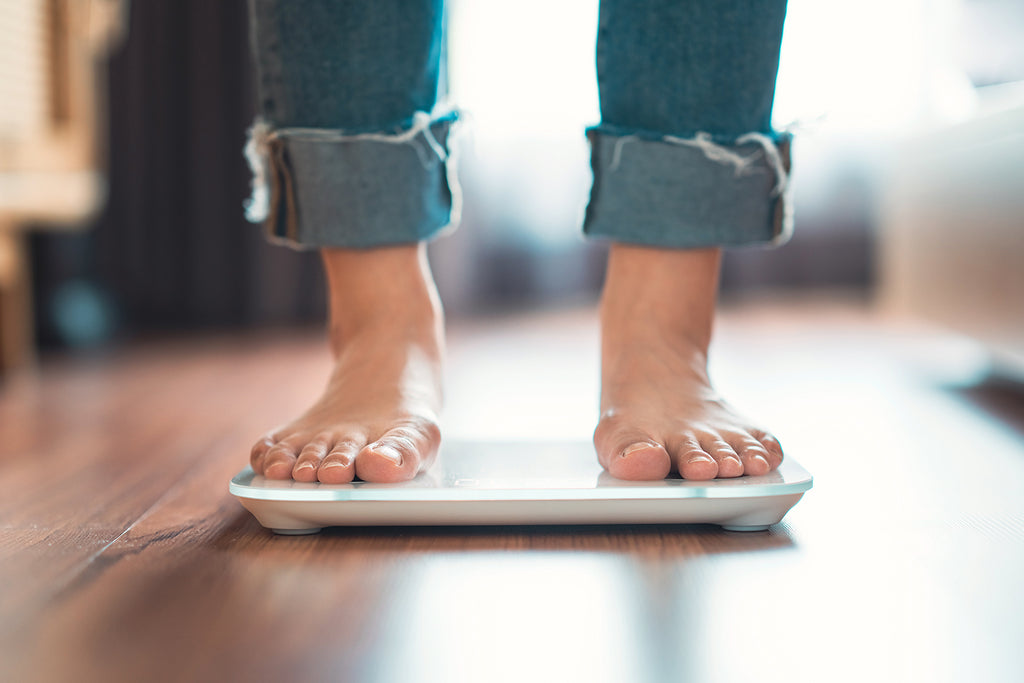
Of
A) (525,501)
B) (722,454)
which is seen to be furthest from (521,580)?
(722,454)

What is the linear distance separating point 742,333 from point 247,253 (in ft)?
4.46

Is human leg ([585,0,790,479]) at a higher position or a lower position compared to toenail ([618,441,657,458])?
higher

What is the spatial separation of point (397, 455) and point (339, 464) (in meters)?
0.04

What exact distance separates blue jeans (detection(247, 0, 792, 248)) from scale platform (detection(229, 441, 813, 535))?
0.23 m

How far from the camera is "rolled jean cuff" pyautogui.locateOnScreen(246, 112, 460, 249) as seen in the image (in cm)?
74

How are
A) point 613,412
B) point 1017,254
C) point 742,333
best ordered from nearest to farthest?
1. point 613,412
2. point 1017,254
3. point 742,333

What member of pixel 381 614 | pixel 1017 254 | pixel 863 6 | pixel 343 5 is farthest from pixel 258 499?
pixel 863 6

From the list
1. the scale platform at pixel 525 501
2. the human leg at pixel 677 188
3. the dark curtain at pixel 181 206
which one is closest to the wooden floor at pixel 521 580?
the scale platform at pixel 525 501

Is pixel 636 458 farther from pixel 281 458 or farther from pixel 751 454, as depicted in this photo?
pixel 281 458

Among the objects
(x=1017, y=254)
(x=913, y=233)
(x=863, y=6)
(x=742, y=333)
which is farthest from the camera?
(x=863, y=6)

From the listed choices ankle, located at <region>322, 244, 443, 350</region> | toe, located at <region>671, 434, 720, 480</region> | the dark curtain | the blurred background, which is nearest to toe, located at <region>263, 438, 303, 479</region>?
ankle, located at <region>322, 244, 443, 350</region>

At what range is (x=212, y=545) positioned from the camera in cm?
59

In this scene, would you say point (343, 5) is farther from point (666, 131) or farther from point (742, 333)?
point (742, 333)

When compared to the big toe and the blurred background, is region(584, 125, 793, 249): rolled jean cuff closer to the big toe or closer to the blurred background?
the big toe
